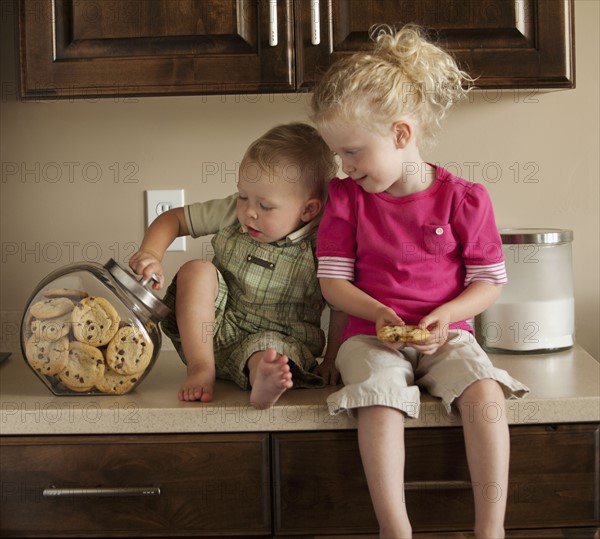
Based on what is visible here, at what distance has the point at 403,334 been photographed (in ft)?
4.02

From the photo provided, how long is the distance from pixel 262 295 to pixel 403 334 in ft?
1.04

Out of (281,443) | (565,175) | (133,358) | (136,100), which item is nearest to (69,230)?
(136,100)

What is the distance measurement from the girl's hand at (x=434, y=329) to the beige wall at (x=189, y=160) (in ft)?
1.81

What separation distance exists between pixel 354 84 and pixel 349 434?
518mm

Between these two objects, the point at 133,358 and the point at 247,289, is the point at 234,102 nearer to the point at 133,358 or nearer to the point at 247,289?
the point at 247,289

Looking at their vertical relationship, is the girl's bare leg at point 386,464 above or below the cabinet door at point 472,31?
below

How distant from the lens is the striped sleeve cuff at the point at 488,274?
1.35 metres

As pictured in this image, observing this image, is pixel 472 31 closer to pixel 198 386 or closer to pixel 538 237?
pixel 538 237

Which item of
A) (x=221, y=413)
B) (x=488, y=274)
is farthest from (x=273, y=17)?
(x=221, y=413)

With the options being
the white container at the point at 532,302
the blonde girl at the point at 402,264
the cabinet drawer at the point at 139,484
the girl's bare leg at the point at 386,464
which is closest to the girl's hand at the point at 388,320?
the blonde girl at the point at 402,264

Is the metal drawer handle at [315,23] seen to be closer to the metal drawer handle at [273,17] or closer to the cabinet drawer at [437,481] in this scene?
the metal drawer handle at [273,17]

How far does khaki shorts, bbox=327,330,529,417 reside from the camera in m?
1.23

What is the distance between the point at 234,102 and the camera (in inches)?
69.4

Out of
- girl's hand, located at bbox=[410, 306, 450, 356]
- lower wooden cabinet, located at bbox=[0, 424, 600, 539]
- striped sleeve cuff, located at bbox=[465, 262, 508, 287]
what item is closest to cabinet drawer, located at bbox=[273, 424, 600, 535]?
lower wooden cabinet, located at bbox=[0, 424, 600, 539]
